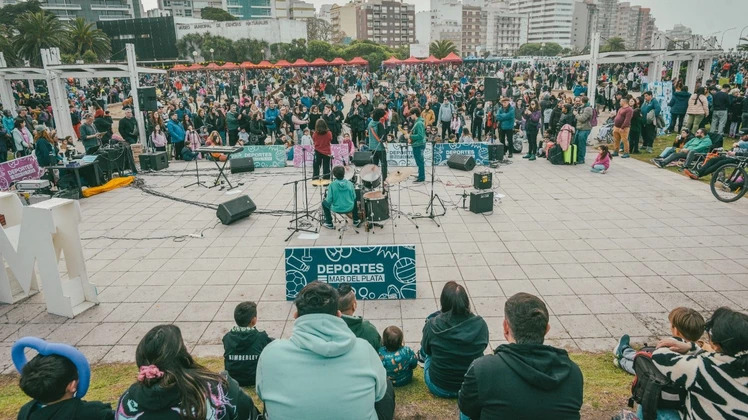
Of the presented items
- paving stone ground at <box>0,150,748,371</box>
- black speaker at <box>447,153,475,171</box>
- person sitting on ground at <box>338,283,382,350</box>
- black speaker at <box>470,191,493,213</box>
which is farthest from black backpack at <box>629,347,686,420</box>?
black speaker at <box>447,153,475,171</box>

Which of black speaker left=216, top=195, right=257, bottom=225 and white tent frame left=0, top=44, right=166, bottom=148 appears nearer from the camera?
black speaker left=216, top=195, right=257, bottom=225

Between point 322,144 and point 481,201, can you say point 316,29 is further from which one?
point 481,201

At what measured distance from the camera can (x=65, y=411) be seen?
2631mm

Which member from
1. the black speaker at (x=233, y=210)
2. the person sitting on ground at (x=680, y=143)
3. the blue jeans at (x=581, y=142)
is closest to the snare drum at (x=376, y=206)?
the black speaker at (x=233, y=210)

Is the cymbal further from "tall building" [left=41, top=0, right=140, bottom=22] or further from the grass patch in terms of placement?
"tall building" [left=41, top=0, right=140, bottom=22]

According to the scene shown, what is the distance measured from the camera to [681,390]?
3107mm

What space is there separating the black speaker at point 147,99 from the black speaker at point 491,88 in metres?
11.2

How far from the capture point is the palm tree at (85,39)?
52000mm

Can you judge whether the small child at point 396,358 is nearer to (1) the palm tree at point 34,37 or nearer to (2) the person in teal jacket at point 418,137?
(2) the person in teal jacket at point 418,137

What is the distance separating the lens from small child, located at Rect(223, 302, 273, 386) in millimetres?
4461

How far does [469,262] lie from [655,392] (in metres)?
4.93

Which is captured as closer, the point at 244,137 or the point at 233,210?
the point at 233,210

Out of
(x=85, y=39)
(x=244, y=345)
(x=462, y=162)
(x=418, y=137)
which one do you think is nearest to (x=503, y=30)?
(x=85, y=39)

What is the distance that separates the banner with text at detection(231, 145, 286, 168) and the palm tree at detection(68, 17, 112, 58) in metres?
46.2
